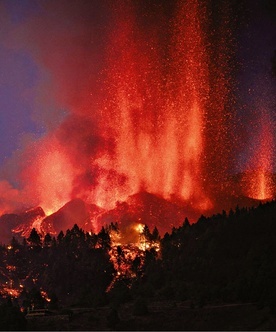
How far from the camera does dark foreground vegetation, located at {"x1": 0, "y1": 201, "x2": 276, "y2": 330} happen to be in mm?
85625

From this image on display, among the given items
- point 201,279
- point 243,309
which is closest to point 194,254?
point 201,279

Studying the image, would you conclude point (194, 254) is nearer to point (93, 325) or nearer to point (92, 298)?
point (92, 298)

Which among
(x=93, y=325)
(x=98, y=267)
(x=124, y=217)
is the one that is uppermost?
(x=124, y=217)

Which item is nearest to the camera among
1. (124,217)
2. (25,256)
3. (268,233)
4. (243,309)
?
(243,309)

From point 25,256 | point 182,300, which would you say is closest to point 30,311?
point 182,300

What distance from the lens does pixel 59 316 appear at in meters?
91.4

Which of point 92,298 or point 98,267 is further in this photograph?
point 98,267

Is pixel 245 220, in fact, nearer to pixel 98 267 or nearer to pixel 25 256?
pixel 98 267

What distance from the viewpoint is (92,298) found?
348 ft

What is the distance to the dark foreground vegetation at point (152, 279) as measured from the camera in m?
85.6

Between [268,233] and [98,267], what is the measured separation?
37.9 meters

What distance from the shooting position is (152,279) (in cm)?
11162

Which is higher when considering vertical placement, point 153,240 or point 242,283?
point 153,240

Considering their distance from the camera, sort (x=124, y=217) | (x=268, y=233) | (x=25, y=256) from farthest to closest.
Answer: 1. (x=124, y=217)
2. (x=25, y=256)
3. (x=268, y=233)
